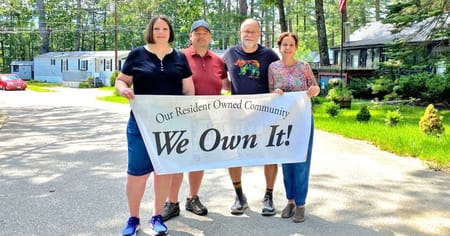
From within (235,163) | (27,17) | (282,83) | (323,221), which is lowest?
(323,221)

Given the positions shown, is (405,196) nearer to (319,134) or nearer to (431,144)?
(431,144)

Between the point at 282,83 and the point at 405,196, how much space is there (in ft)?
6.56

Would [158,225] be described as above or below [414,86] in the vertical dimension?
below

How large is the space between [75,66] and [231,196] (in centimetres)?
4433

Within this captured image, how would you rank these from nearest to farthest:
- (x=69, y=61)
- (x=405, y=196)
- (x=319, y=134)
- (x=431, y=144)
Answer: (x=405, y=196) → (x=431, y=144) → (x=319, y=134) → (x=69, y=61)

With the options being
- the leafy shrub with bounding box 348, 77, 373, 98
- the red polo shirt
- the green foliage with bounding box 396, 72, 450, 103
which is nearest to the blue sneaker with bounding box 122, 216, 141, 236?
the red polo shirt

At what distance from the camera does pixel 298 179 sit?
411 cm

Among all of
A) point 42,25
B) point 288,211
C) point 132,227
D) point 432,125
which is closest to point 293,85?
point 288,211

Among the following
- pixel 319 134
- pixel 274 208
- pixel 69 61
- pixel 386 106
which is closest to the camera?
pixel 274 208

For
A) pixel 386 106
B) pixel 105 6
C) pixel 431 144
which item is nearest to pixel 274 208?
pixel 431 144

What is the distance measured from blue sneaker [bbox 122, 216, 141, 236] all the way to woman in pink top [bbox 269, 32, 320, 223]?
1342 mm

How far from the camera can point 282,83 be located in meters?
4.09

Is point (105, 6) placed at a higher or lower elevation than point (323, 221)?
higher

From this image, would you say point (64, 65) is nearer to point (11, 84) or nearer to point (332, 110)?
point (11, 84)
